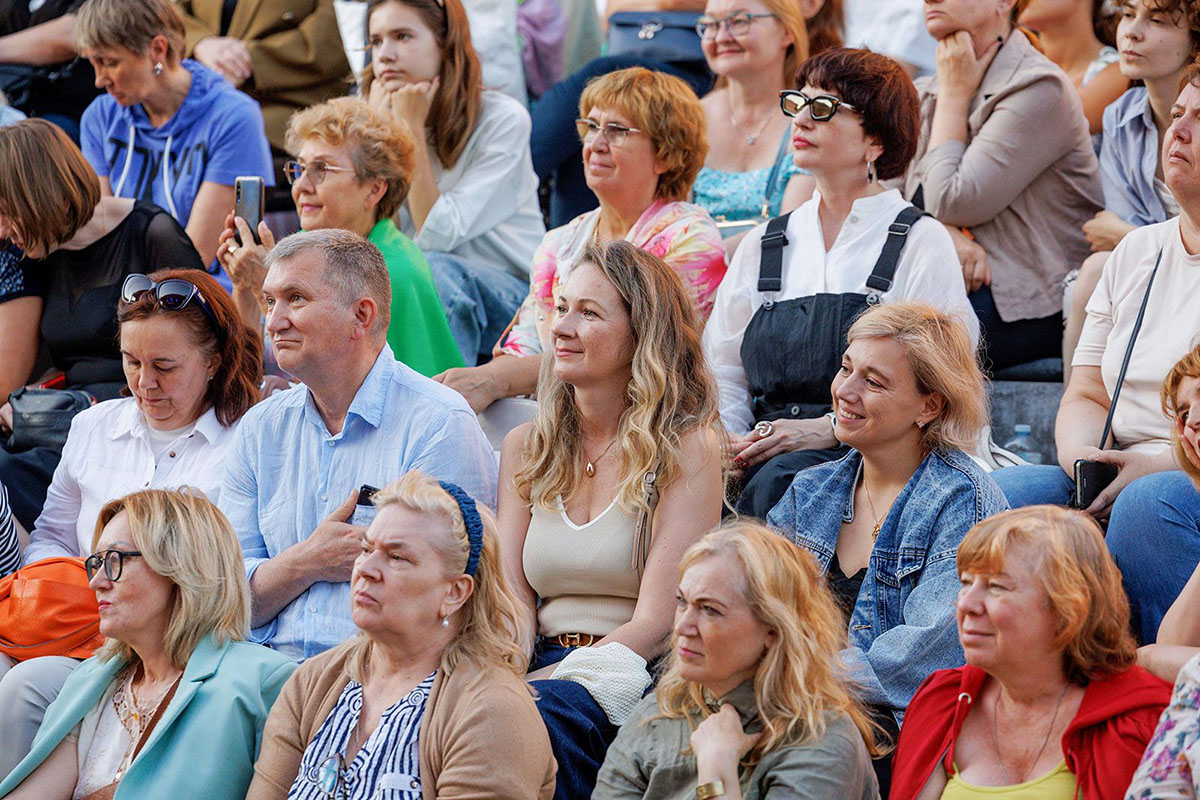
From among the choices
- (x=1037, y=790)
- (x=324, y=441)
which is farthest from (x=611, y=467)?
(x=1037, y=790)

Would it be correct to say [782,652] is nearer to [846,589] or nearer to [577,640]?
[846,589]

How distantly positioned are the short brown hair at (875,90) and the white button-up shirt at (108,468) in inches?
76.6

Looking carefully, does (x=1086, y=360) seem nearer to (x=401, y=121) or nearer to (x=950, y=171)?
(x=950, y=171)

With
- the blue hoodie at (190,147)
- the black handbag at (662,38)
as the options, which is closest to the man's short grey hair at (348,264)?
the blue hoodie at (190,147)

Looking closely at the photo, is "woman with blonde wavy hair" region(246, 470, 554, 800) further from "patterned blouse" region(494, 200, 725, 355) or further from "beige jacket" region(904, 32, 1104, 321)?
"beige jacket" region(904, 32, 1104, 321)

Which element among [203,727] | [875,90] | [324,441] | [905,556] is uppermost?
[875,90]

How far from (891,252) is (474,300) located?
176cm

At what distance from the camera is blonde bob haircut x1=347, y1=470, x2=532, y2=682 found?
9.95ft

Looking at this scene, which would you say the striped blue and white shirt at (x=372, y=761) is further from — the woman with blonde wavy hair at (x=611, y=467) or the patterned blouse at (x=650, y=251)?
the patterned blouse at (x=650, y=251)

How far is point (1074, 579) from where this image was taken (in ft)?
8.87

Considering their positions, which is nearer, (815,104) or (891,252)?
(891,252)

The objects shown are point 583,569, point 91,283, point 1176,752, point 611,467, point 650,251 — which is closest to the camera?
point 1176,752

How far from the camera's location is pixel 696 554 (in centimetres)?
290

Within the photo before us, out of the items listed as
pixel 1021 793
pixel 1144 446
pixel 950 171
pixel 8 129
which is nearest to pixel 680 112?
pixel 950 171
